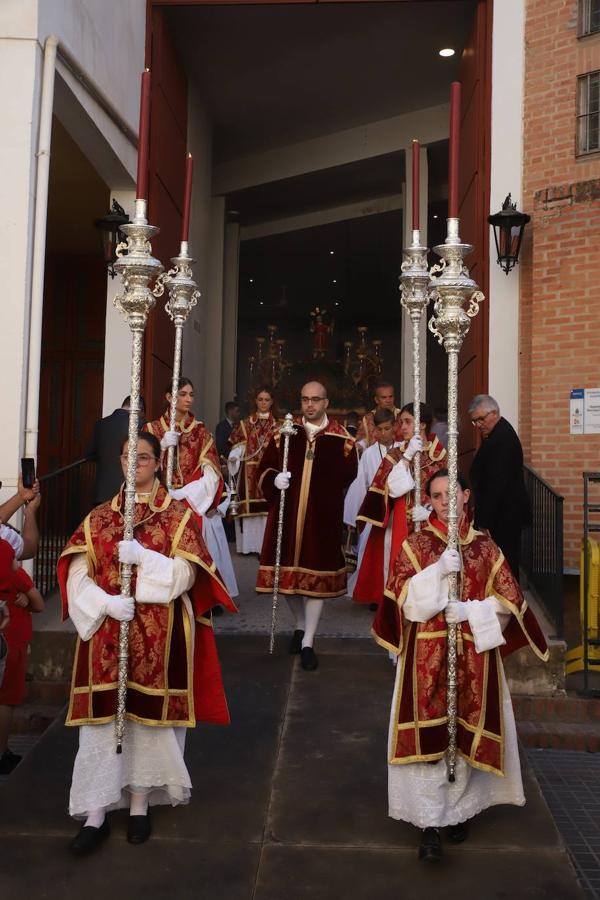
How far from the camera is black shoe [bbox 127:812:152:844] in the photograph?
3668mm

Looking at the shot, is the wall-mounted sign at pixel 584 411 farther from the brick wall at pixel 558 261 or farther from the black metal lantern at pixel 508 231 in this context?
the black metal lantern at pixel 508 231

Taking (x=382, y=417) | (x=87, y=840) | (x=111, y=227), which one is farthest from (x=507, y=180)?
(x=87, y=840)

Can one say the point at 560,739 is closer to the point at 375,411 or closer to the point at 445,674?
the point at 445,674

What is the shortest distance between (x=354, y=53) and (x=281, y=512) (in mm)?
8429

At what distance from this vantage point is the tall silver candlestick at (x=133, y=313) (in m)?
3.64

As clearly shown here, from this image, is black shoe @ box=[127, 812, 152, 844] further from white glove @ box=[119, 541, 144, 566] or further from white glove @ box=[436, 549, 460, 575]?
white glove @ box=[436, 549, 460, 575]

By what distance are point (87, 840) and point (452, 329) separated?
280 centimetres

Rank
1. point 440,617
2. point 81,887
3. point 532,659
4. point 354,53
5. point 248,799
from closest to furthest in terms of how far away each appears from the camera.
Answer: point 81,887 → point 440,617 → point 248,799 → point 532,659 → point 354,53

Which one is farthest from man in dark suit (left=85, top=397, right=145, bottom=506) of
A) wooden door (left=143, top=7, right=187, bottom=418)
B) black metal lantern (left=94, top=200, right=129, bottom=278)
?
wooden door (left=143, top=7, right=187, bottom=418)

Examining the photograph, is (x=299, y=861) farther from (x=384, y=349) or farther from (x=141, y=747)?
(x=384, y=349)

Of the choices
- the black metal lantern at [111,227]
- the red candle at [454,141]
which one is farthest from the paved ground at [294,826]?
the black metal lantern at [111,227]

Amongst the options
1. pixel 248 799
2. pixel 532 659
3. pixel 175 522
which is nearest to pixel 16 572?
pixel 175 522

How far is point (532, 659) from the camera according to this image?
18.6 feet

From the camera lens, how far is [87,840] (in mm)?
3590
